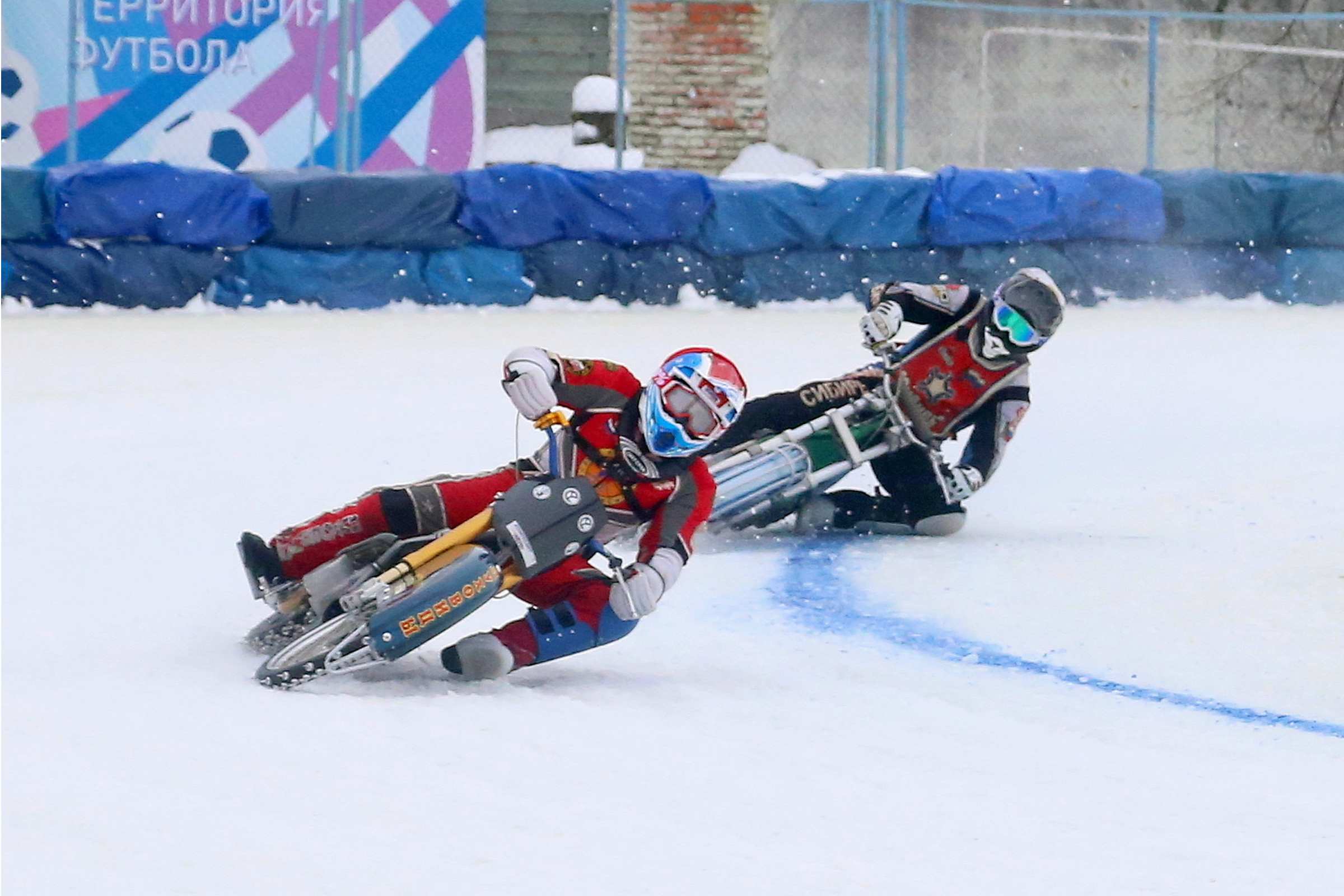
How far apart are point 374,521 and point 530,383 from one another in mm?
522

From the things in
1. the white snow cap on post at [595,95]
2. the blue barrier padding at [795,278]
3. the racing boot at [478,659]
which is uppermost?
the white snow cap on post at [595,95]

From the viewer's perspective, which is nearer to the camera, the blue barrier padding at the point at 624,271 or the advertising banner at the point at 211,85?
the blue barrier padding at the point at 624,271

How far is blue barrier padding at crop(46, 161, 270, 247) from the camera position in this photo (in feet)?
39.1

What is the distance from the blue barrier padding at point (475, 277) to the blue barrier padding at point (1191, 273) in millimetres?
4576

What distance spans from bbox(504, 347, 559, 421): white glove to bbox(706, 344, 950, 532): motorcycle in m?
1.76

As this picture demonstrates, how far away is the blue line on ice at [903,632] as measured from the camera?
15.2ft

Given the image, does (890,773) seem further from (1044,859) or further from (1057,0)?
(1057,0)

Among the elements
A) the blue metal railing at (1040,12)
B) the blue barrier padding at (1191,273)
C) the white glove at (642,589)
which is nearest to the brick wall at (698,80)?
the blue metal railing at (1040,12)

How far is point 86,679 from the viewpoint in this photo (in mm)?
4293

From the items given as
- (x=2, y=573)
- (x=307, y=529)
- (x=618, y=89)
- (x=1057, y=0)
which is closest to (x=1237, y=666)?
(x=307, y=529)

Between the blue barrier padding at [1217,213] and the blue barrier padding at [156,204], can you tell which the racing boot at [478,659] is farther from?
the blue barrier padding at [1217,213]

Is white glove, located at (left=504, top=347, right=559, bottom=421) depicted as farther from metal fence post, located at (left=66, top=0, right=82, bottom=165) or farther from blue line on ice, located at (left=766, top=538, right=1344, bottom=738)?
metal fence post, located at (left=66, top=0, right=82, bottom=165)

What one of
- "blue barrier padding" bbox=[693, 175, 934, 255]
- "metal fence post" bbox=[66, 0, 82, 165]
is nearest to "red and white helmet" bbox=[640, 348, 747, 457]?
"blue barrier padding" bbox=[693, 175, 934, 255]

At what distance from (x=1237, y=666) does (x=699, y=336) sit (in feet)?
22.3
